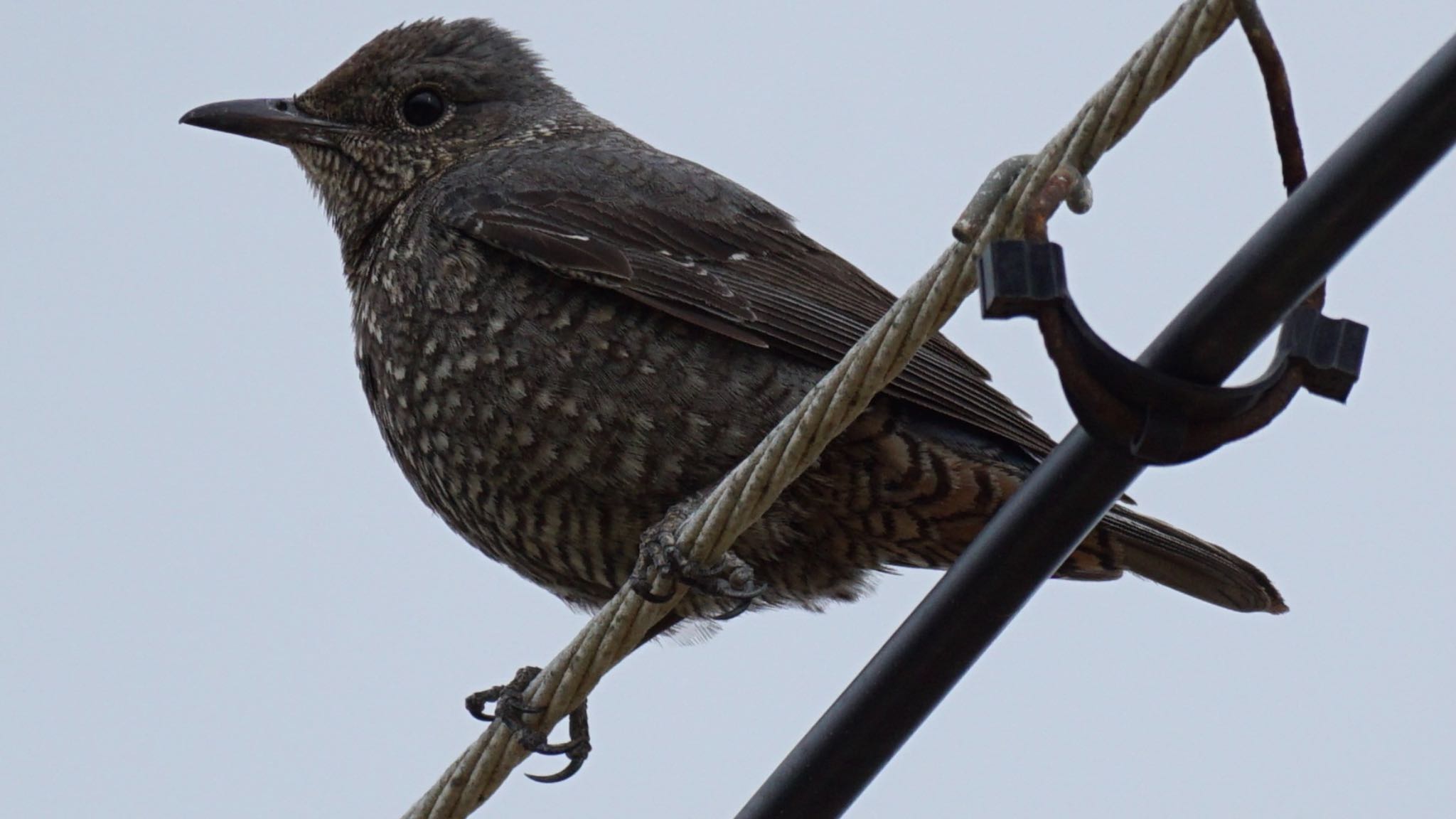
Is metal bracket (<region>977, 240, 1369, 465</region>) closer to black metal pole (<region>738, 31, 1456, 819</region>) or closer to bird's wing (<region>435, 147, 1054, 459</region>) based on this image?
black metal pole (<region>738, 31, 1456, 819</region>)

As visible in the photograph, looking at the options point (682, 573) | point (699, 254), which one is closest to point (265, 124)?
point (699, 254)

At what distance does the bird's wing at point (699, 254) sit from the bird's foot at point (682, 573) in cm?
58

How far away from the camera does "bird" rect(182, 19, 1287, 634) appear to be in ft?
13.6

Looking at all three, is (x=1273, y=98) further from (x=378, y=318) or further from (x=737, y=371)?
(x=378, y=318)

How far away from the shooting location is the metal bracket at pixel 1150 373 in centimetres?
226

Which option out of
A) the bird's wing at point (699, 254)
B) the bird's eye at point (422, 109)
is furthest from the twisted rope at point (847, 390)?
the bird's eye at point (422, 109)

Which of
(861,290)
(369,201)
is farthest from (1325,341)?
(369,201)

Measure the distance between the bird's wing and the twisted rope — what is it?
34.0 inches

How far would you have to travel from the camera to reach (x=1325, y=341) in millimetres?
2277

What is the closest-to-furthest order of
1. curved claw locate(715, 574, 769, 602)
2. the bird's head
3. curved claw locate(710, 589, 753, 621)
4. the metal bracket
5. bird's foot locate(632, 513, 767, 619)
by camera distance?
the metal bracket < bird's foot locate(632, 513, 767, 619) < curved claw locate(715, 574, 769, 602) < curved claw locate(710, 589, 753, 621) < the bird's head

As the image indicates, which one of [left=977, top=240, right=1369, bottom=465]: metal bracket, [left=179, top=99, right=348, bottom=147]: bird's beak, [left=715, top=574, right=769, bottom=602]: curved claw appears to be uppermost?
[left=179, top=99, right=348, bottom=147]: bird's beak

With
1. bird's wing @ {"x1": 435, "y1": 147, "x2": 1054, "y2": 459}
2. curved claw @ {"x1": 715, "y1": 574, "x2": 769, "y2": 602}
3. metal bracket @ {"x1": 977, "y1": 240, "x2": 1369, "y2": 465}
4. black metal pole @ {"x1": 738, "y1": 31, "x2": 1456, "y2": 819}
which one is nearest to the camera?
black metal pole @ {"x1": 738, "y1": 31, "x2": 1456, "y2": 819}

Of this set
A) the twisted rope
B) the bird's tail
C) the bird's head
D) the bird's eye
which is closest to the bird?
the bird's tail

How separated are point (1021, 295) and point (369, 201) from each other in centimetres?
327
